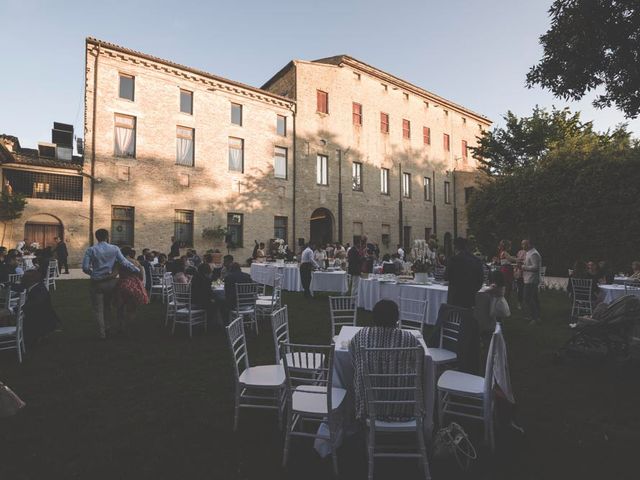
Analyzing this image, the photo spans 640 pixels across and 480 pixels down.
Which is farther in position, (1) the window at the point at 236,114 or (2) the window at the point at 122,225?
(1) the window at the point at 236,114

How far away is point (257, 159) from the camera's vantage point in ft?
72.1

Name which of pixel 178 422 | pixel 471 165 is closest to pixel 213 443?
pixel 178 422

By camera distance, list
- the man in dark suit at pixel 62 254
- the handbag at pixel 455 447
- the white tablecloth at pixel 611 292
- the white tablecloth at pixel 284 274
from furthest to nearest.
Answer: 1. the man in dark suit at pixel 62 254
2. the white tablecloth at pixel 284 274
3. the white tablecloth at pixel 611 292
4. the handbag at pixel 455 447

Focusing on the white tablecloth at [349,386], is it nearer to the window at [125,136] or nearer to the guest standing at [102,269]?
the guest standing at [102,269]

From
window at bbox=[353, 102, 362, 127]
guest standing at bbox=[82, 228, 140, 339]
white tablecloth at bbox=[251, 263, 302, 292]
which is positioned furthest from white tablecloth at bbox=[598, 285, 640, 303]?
window at bbox=[353, 102, 362, 127]

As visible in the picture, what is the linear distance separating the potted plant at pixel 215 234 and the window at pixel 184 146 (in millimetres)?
3592

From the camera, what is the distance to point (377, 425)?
2.78 metres

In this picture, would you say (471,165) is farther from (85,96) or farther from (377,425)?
(377,425)

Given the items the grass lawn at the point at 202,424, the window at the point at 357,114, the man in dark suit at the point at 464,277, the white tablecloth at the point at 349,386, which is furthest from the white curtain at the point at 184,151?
the white tablecloth at the point at 349,386

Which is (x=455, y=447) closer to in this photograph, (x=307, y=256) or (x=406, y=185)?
(x=307, y=256)

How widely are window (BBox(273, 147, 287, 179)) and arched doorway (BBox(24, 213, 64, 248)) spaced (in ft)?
37.6

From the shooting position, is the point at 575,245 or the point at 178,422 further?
the point at 575,245

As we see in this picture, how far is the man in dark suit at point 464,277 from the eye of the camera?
18.2ft

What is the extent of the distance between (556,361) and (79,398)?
6.29m
